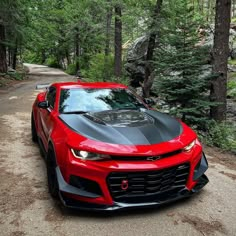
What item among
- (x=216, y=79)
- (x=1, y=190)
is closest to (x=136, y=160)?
(x=1, y=190)

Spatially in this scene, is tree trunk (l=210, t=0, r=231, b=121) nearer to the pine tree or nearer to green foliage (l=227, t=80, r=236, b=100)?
the pine tree

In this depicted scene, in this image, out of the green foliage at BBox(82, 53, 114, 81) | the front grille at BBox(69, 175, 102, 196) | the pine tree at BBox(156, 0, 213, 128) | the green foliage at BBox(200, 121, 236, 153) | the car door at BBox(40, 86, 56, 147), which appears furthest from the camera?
the green foliage at BBox(82, 53, 114, 81)

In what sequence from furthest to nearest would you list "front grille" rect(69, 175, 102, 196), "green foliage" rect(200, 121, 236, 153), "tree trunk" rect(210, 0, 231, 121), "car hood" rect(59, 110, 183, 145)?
"tree trunk" rect(210, 0, 231, 121)
"green foliage" rect(200, 121, 236, 153)
"car hood" rect(59, 110, 183, 145)
"front grille" rect(69, 175, 102, 196)

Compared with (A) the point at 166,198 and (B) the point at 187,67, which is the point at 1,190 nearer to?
(A) the point at 166,198

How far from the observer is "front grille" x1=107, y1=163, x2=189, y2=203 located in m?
3.43

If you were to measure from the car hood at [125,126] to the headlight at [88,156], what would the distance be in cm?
22

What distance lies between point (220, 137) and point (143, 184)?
165 inches

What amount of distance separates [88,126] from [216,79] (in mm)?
5027

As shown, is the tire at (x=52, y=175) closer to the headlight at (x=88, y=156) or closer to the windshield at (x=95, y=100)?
the headlight at (x=88, y=156)

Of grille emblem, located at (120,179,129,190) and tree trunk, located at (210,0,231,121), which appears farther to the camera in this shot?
tree trunk, located at (210,0,231,121)

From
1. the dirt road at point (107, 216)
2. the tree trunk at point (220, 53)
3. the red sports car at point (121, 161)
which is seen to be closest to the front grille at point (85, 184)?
Result: the red sports car at point (121, 161)

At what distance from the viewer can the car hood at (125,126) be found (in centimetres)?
373

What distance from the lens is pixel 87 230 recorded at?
334cm

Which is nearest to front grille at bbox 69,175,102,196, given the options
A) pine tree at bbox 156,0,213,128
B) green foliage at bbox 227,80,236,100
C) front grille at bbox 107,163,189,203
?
front grille at bbox 107,163,189,203
